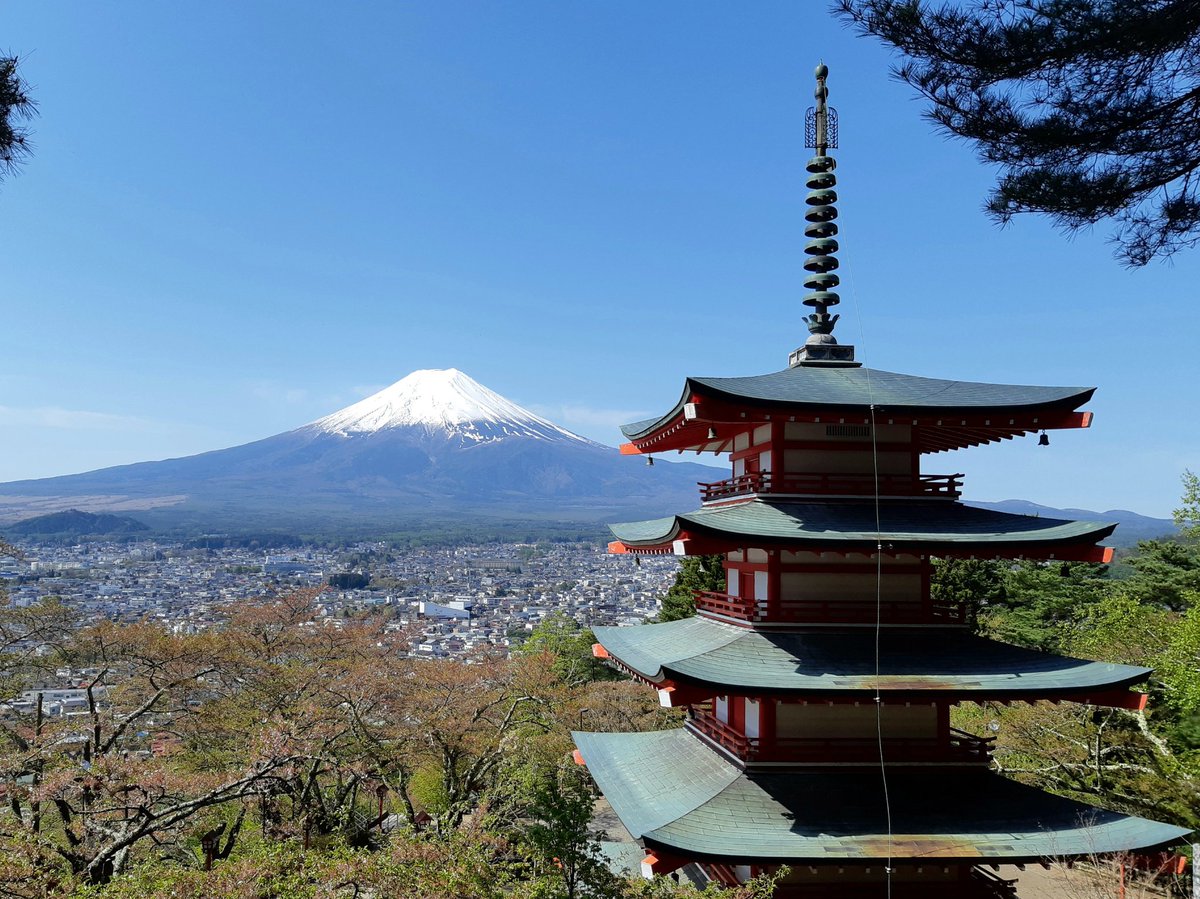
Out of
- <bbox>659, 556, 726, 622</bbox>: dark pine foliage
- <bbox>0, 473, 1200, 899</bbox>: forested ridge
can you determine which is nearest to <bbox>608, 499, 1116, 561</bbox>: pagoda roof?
<bbox>0, 473, 1200, 899</bbox>: forested ridge

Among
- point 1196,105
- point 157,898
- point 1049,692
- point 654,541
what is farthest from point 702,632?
point 1196,105

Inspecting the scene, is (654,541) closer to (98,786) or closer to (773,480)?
(773,480)

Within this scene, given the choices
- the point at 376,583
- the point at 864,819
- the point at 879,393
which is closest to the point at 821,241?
the point at 879,393

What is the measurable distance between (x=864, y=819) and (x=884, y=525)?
351 cm

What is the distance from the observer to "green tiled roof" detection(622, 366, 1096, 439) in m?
10.3

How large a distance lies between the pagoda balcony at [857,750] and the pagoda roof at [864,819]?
14 centimetres

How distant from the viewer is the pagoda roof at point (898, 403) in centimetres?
1027

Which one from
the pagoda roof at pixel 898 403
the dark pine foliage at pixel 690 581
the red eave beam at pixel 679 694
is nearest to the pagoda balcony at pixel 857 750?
the red eave beam at pixel 679 694

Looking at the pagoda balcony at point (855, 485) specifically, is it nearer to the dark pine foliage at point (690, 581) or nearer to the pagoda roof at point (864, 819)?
the pagoda roof at point (864, 819)

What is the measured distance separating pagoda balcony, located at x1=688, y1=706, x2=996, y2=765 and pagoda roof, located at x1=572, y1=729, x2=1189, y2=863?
0.14m

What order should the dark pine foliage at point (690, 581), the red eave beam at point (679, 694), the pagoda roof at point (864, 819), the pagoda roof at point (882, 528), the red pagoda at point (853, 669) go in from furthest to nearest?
the dark pine foliage at point (690, 581), the pagoda roof at point (882, 528), the red eave beam at point (679, 694), the red pagoda at point (853, 669), the pagoda roof at point (864, 819)

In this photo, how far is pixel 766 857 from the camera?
28.8 feet

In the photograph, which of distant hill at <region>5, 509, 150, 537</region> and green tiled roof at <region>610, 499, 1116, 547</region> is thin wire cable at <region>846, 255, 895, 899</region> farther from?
distant hill at <region>5, 509, 150, 537</region>

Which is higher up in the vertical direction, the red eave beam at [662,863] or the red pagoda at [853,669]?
the red pagoda at [853,669]
